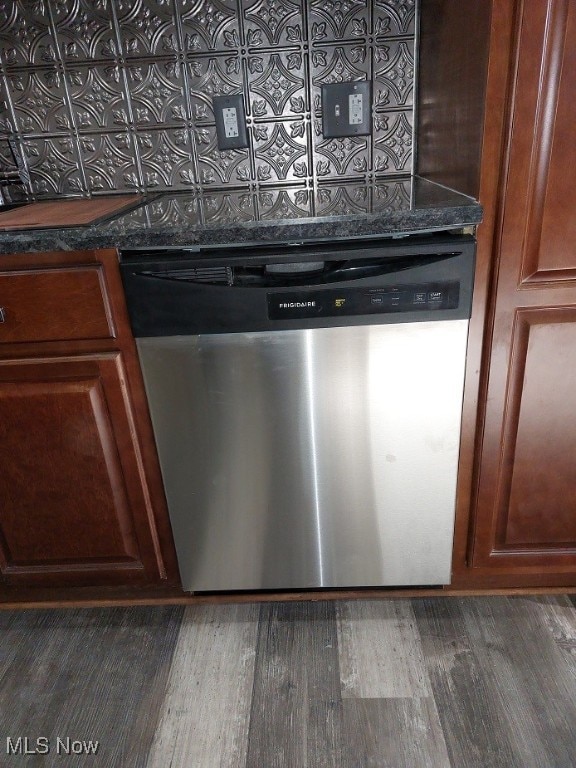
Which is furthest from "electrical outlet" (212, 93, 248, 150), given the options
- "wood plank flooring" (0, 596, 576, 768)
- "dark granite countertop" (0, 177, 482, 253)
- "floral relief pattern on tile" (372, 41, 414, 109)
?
"wood plank flooring" (0, 596, 576, 768)

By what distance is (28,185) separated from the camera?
60.1 inches

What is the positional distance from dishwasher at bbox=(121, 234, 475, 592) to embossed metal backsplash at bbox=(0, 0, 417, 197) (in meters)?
0.61

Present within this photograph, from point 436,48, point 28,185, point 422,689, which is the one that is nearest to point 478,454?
point 422,689

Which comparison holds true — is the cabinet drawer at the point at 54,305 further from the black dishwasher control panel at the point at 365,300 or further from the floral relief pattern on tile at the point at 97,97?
the floral relief pattern on tile at the point at 97,97

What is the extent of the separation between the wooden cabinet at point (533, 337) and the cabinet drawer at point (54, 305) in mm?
768

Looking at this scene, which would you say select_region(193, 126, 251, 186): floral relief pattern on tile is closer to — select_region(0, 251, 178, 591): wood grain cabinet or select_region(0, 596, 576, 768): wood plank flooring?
select_region(0, 251, 178, 591): wood grain cabinet

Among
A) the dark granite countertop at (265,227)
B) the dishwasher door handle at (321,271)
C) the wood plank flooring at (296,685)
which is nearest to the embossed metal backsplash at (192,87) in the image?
the dark granite countertop at (265,227)

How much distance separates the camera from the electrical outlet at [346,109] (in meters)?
1.40

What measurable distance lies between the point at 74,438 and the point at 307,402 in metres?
0.51

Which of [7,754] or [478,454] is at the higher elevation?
[478,454]

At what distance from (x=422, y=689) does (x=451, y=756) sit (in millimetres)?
138

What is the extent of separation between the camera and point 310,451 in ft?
3.72

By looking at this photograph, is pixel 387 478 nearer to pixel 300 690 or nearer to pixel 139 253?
pixel 300 690

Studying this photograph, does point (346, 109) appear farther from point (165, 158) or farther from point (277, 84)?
point (165, 158)
